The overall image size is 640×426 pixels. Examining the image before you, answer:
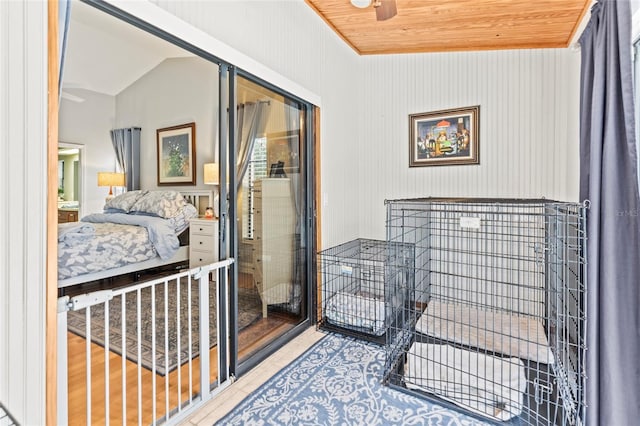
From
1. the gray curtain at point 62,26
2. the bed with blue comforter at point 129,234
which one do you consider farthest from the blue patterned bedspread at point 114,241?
the gray curtain at point 62,26

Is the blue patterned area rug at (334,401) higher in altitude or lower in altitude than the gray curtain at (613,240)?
lower

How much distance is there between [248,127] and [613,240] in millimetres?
2150

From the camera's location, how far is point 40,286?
47.5 inches

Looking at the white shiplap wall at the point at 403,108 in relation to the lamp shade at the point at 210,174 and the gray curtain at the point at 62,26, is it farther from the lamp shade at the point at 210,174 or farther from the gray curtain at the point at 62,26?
the lamp shade at the point at 210,174

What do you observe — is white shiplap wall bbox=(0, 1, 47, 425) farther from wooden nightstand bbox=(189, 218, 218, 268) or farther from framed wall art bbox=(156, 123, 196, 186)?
framed wall art bbox=(156, 123, 196, 186)

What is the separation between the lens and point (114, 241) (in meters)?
2.76

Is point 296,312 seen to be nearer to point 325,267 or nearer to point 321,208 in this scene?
point 325,267

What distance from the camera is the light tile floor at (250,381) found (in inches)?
69.9

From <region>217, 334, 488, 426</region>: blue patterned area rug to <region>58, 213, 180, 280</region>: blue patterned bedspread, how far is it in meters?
1.27

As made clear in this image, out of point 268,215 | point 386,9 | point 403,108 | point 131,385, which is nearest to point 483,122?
point 403,108

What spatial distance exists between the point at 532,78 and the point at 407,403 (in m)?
2.89

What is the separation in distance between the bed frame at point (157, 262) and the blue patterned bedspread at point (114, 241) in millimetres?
32

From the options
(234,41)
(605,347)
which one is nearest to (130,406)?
(234,41)

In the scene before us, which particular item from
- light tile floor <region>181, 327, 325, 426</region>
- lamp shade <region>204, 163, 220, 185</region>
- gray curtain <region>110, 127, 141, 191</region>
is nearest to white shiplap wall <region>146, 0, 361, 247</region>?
light tile floor <region>181, 327, 325, 426</region>
